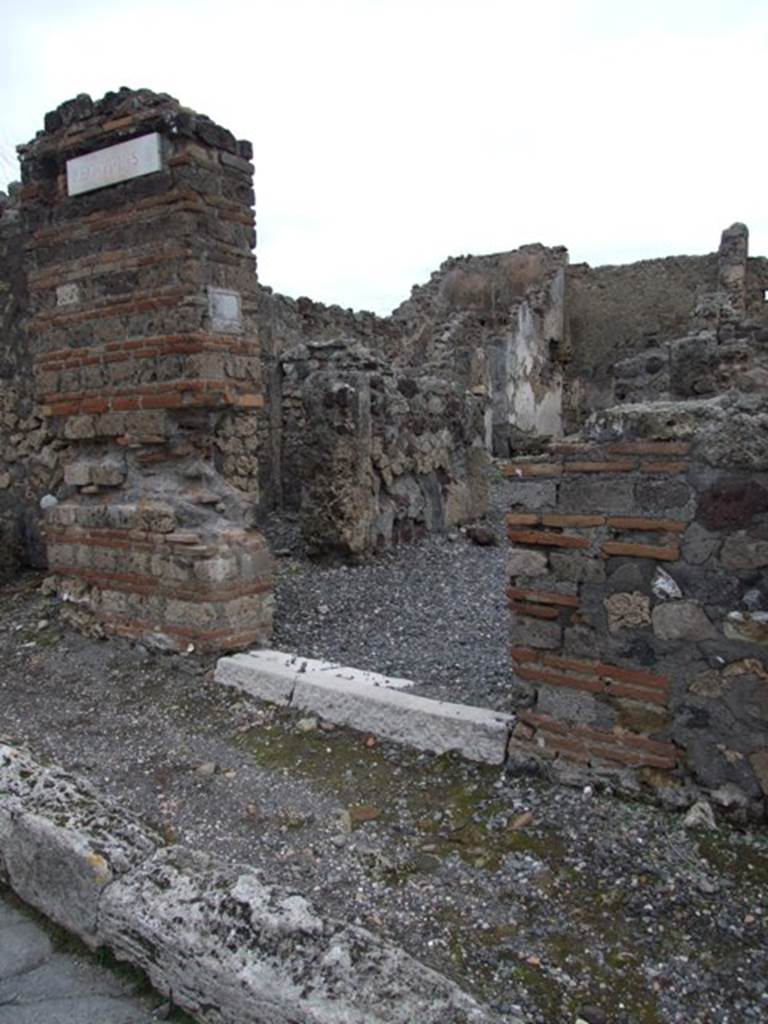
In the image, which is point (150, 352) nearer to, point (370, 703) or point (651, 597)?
point (370, 703)

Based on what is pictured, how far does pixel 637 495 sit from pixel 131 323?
3143mm

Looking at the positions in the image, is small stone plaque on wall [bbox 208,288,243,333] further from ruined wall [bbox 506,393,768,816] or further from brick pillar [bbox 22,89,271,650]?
ruined wall [bbox 506,393,768,816]

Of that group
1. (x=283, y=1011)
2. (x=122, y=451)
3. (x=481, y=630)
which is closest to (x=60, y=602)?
(x=122, y=451)

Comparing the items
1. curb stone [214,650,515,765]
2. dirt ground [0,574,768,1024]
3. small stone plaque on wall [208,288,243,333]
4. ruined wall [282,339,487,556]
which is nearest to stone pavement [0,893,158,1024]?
dirt ground [0,574,768,1024]

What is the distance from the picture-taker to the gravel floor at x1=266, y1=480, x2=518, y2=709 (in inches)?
170

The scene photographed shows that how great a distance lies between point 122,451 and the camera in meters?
4.97

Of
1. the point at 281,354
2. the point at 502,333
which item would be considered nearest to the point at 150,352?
the point at 281,354

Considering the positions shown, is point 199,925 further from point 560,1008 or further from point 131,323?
point 131,323

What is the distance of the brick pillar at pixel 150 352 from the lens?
4551mm

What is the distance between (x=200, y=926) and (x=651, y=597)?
1775mm

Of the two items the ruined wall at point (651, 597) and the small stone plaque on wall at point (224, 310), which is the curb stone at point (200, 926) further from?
the small stone plaque on wall at point (224, 310)

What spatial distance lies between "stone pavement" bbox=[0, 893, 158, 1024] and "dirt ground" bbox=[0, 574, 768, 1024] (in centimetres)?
56

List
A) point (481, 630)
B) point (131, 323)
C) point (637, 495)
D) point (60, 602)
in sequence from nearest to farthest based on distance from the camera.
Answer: point (637, 495) → point (131, 323) → point (481, 630) → point (60, 602)

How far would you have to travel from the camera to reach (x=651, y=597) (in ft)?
9.45
